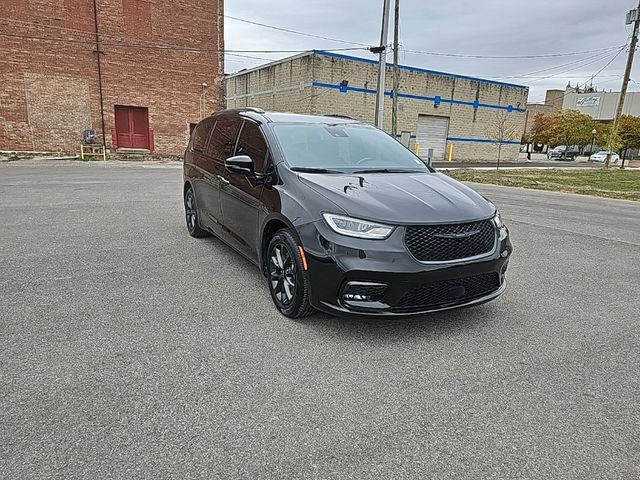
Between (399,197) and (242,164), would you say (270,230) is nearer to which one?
(242,164)

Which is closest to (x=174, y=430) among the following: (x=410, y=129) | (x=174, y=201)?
(x=174, y=201)

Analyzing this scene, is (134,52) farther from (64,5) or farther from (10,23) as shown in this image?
(10,23)

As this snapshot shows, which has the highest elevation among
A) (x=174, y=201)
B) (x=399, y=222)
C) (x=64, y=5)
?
(x=64, y=5)

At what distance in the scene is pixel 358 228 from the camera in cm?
324

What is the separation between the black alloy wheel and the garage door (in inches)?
1218

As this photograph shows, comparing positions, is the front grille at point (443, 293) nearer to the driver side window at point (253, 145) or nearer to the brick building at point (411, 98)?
the driver side window at point (253, 145)

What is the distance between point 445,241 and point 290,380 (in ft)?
4.70

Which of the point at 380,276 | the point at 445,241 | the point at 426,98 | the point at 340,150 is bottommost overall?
the point at 380,276

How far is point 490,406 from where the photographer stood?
263 centimetres

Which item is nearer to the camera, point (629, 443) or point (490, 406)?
point (629, 443)

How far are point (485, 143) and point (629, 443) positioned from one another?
132ft

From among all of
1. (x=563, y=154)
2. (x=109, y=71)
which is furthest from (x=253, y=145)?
(x=563, y=154)

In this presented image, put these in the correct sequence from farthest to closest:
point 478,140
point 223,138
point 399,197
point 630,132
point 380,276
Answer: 1. point 630,132
2. point 478,140
3. point 223,138
4. point 399,197
5. point 380,276

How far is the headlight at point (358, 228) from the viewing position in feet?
10.5
